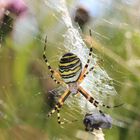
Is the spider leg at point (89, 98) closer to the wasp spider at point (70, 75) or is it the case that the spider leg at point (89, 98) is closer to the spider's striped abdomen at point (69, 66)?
the wasp spider at point (70, 75)

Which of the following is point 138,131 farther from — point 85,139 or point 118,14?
point 118,14

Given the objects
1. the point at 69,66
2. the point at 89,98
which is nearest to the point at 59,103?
the point at 89,98

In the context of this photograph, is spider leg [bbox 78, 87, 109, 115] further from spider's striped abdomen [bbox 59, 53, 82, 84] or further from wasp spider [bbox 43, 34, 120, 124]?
spider's striped abdomen [bbox 59, 53, 82, 84]

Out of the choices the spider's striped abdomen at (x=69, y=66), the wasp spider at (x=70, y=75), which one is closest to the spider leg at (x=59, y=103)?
the wasp spider at (x=70, y=75)

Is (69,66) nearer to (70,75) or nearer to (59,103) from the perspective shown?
(70,75)

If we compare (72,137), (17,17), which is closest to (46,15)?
(17,17)

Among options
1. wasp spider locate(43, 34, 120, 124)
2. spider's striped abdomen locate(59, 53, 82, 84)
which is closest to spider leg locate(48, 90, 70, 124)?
wasp spider locate(43, 34, 120, 124)

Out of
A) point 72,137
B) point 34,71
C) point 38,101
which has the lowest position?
point 72,137
